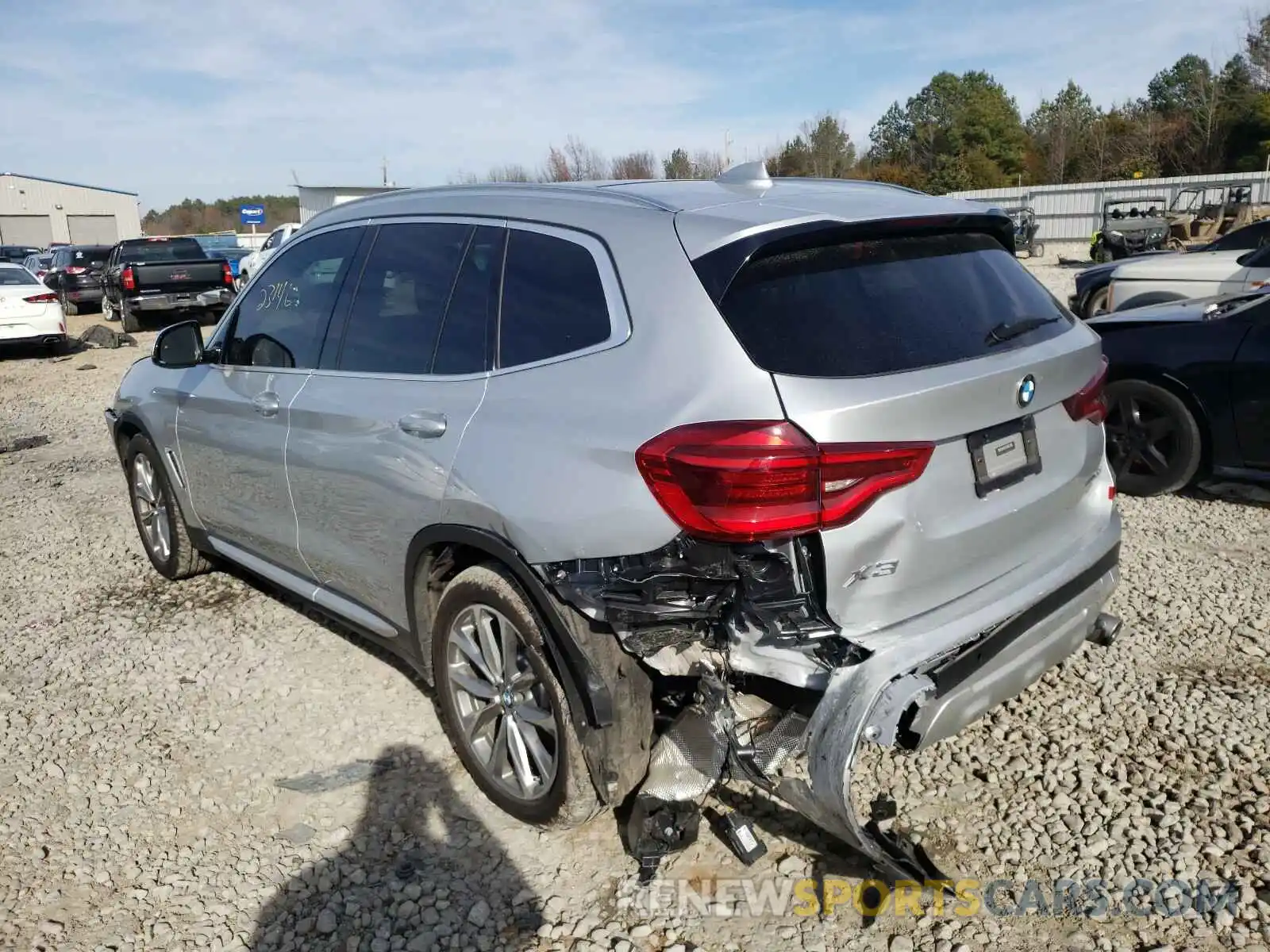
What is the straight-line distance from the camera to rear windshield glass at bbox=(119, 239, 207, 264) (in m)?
19.1

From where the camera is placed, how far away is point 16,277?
1562 centimetres

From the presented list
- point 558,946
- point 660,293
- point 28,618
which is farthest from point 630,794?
point 28,618

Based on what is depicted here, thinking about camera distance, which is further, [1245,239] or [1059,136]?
[1059,136]

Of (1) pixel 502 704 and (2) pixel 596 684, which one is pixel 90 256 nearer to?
(1) pixel 502 704

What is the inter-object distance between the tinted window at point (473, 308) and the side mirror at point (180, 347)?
71.9 inches

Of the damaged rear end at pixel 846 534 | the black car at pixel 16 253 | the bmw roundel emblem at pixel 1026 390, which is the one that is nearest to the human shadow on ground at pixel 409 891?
the damaged rear end at pixel 846 534

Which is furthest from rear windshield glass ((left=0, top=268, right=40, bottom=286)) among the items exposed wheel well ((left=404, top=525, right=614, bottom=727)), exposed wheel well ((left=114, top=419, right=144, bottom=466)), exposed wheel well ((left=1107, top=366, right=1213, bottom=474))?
exposed wheel well ((left=1107, top=366, right=1213, bottom=474))

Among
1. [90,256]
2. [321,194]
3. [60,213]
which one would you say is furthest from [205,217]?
[90,256]

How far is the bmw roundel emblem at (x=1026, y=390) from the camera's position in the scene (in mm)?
2742

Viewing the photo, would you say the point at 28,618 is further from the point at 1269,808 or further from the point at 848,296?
the point at 1269,808

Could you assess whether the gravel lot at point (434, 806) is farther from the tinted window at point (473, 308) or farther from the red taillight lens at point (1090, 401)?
the tinted window at point (473, 308)

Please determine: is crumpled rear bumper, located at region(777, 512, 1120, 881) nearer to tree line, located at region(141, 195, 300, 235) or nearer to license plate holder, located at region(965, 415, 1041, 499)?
license plate holder, located at region(965, 415, 1041, 499)

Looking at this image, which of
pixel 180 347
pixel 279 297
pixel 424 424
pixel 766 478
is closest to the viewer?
pixel 766 478

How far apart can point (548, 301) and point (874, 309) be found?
94cm
